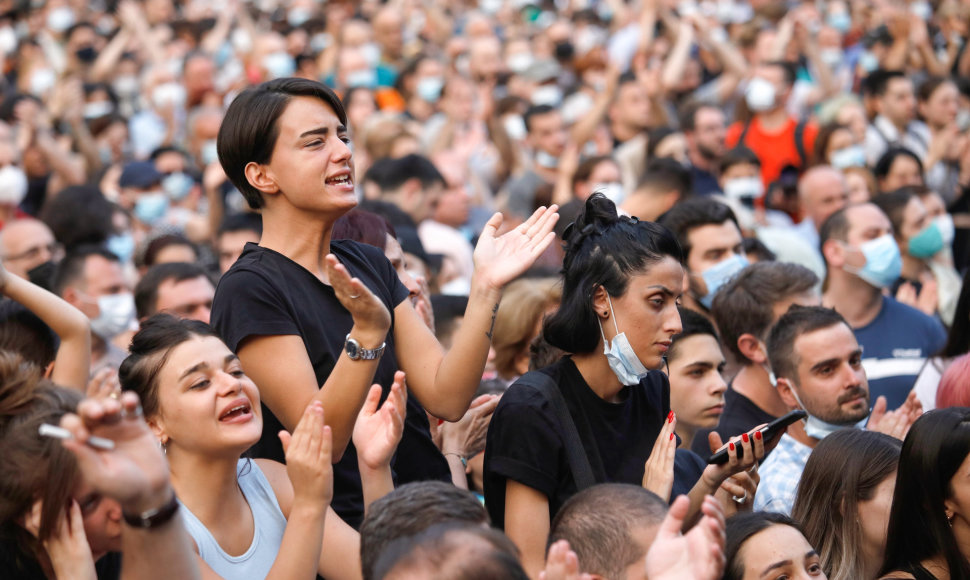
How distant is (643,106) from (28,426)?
8.64 metres

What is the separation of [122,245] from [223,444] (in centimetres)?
499

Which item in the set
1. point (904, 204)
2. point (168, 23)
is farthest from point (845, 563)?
point (168, 23)

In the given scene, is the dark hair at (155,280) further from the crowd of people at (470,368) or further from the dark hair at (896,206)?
the dark hair at (896,206)

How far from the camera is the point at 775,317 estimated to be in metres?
5.36

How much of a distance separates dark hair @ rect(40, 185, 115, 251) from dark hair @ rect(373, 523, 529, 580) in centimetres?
573

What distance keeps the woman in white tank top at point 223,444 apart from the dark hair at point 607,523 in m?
0.55

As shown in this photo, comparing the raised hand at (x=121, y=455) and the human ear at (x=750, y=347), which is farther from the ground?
the raised hand at (x=121, y=455)

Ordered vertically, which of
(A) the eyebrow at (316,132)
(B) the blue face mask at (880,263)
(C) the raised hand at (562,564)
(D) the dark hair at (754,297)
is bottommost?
(B) the blue face mask at (880,263)

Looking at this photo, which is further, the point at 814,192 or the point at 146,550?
the point at 814,192

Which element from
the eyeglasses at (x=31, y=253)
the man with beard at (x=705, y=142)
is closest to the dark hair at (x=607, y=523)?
the eyeglasses at (x=31, y=253)

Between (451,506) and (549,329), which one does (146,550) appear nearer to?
(451,506)

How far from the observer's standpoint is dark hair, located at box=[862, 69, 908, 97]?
11.2m

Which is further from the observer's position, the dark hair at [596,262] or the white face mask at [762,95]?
the white face mask at [762,95]

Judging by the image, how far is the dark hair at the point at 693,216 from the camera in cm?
610
